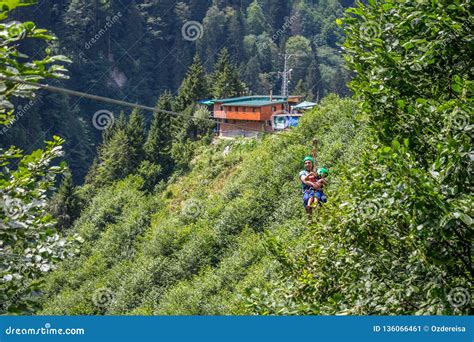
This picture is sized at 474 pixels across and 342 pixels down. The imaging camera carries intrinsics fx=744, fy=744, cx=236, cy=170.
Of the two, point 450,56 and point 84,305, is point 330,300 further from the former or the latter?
point 84,305

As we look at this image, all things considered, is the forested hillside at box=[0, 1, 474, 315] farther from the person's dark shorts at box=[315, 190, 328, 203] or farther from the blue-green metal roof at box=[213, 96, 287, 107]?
the blue-green metal roof at box=[213, 96, 287, 107]

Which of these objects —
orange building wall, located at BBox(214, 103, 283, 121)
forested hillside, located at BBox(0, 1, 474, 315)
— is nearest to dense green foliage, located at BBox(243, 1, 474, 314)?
forested hillside, located at BBox(0, 1, 474, 315)

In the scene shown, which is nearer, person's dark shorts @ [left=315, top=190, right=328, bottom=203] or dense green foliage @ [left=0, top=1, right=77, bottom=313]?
dense green foliage @ [left=0, top=1, right=77, bottom=313]

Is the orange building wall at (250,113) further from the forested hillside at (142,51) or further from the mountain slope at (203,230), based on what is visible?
the forested hillside at (142,51)

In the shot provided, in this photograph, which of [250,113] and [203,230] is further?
[250,113]

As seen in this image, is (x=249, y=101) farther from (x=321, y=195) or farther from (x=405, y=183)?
(x=405, y=183)

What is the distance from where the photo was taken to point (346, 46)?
499 inches

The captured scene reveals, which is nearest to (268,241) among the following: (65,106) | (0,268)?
(0,268)

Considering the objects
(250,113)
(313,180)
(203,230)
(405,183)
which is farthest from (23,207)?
(250,113)

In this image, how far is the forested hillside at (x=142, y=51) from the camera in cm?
14350

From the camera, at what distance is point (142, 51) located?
554 ft

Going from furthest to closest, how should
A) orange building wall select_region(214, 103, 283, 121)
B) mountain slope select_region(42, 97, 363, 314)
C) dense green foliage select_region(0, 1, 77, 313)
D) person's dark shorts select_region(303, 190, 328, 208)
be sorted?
orange building wall select_region(214, 103, 283, 121) < mountain slope select_region(42, 97, 363, 314) < person's dark shorts select_region(303, 190, 328, 208) < dense green foliage select_region(0, 1, 77, 313)

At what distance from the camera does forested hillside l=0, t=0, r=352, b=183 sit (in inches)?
5650

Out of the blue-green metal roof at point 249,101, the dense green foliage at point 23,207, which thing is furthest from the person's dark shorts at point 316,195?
the blue-green metal roof at point 249,101
